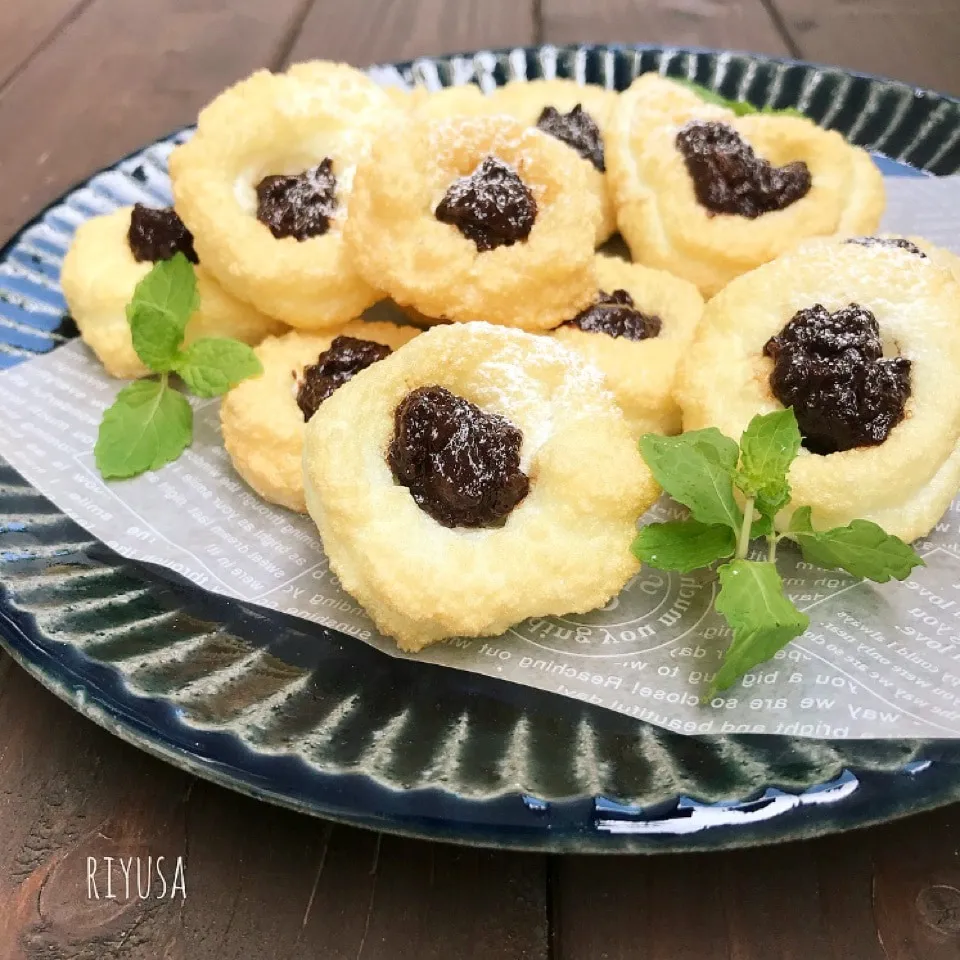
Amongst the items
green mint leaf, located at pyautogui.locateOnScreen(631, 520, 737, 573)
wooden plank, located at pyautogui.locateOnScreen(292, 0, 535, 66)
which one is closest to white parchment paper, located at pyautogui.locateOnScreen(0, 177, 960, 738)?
green mint leaf, located at pyautogui.locateOnScreen(631, 520, 737, 573)

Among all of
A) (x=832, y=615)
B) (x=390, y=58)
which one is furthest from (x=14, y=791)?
(x=390, y=58)

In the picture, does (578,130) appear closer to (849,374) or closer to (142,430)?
(849,374)

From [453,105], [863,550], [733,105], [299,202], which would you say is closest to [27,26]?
[453,105]

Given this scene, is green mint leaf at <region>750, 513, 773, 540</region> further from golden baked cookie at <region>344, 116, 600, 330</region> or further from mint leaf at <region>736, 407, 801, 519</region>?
golden baked cookie at <region>344, 116, 600, 330</region>

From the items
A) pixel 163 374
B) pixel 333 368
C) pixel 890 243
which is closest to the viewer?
pixel 890 243

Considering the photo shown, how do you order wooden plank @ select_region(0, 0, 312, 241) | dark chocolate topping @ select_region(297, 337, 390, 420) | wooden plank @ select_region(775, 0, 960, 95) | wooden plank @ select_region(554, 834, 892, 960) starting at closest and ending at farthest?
1. wooden plank @ select_region(554, 834, 892, 960)
2. dark chocolate topping @ select_region(297, 337, 390, 420)
3. wooden plank @ select_region(0, 0, 312, 241)
4. wooden plank @ select_region(775, 0, 960, 95)

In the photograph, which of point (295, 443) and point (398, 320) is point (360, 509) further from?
point (398, 320)

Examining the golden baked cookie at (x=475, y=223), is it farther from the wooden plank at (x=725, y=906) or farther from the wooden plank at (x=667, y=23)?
the wooden plank at (x=667, y=23)
